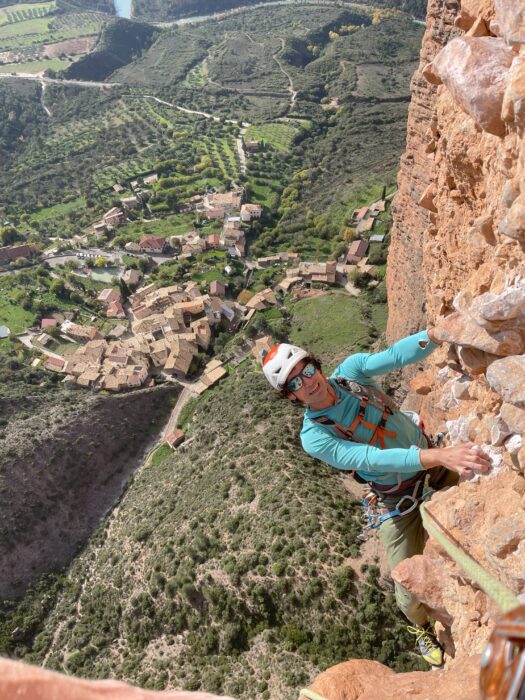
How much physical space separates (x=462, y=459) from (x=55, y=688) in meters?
3.29

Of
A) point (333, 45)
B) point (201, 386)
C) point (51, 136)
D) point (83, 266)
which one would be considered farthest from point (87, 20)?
point (201, 386)

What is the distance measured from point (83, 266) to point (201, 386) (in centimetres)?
2807

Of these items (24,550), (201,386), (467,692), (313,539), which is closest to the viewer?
(467,692)

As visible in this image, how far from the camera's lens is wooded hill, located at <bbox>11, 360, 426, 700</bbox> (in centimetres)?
1380

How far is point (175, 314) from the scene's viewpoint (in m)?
44.8

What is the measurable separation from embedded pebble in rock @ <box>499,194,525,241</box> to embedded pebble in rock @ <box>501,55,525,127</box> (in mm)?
524

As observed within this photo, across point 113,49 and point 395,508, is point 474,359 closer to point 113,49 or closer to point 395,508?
point 395,508

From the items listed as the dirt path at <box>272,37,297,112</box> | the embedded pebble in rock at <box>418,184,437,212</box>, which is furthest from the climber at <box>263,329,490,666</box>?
the dirt path at <box>272,37,297,112</box>

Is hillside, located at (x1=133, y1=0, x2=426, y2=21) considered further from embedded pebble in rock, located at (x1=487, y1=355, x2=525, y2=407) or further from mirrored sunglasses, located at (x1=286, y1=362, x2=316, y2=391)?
A: embedded pebble in rock, located at (x1=487, y1=355, x2=525, y2=407)

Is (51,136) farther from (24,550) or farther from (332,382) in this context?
(332,382)

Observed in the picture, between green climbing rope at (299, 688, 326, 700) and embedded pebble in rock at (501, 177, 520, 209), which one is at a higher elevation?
embedded pebble in rock at (501, 177, 520, 209)

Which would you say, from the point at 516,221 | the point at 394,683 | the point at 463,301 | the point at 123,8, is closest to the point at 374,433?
the point at 463,301

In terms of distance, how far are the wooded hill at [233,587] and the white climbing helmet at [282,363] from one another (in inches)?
419

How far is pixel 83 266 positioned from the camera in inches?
2238
